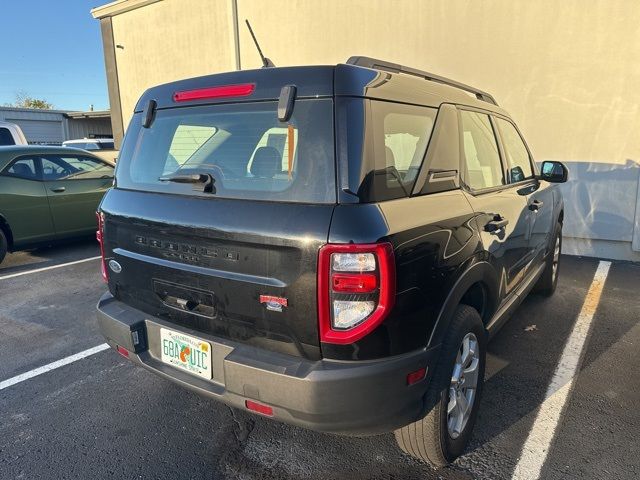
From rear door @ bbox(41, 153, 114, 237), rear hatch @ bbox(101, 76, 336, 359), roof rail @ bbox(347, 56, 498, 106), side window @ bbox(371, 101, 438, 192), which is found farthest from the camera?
rear door @ bbox(41, 153, 114, 237)

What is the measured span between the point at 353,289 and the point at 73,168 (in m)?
6.67

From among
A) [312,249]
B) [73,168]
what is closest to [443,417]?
[312,249]

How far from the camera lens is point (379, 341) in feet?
5.86

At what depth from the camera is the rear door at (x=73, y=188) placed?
6.61 metres

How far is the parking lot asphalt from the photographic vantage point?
234 centimetres

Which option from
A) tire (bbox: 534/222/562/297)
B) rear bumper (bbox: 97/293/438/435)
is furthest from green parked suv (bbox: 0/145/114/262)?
tire (bbox: 534/222/562/297)

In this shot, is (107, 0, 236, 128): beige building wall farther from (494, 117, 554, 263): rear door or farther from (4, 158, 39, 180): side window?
(494, 117, 554, 263): rear door

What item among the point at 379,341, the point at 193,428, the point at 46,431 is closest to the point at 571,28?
the point at 379,341

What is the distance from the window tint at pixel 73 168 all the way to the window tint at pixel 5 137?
10.9ft

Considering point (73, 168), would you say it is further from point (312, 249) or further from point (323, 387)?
point (323, 387)

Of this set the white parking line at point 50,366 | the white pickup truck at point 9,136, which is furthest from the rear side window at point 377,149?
the white pickup truck at point 9,136

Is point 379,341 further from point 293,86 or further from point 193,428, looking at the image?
point 193,428

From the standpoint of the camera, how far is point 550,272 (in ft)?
15.3

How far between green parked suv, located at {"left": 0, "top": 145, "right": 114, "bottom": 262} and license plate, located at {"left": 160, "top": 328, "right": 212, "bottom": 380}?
16.9 feet
